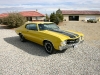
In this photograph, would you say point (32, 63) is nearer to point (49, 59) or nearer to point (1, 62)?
point (49, 59)

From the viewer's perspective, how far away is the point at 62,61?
5.00 meters

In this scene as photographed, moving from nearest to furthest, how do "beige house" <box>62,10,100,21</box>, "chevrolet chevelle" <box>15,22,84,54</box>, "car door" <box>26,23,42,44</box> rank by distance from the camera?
"chevrolet chevelle" <box>15,22,84,54</box> → "car door" <box>26,23,42,44</box> → "beige house" <box>62,10,100,21</box>

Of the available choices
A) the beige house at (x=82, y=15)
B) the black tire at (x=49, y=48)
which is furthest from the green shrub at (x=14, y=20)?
the beige house at (x=82, y=15)

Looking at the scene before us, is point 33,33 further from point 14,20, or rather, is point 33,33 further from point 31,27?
point 14,20

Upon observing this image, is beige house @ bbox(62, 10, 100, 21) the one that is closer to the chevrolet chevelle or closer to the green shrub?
the green shrub

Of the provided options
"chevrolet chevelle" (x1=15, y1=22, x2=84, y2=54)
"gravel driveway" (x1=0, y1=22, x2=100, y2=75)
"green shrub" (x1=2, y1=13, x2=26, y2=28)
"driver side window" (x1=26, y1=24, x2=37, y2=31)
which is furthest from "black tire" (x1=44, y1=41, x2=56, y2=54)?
"green shrub" (x1=2, y1=13, x2=26, y2=28)

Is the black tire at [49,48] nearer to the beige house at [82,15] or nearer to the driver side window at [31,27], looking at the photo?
the driver side window at [31,27]

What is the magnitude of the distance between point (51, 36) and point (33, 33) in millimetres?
1565

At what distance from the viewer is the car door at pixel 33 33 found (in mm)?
6376

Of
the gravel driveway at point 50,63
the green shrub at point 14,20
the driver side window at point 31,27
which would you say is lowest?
the gravel driveway at point 50,63

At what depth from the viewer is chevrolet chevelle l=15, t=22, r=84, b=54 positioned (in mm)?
5271

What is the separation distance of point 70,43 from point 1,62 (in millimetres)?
3230

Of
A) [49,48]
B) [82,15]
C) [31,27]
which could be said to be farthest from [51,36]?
[82,15]

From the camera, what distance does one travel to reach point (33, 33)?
666 centimetres
